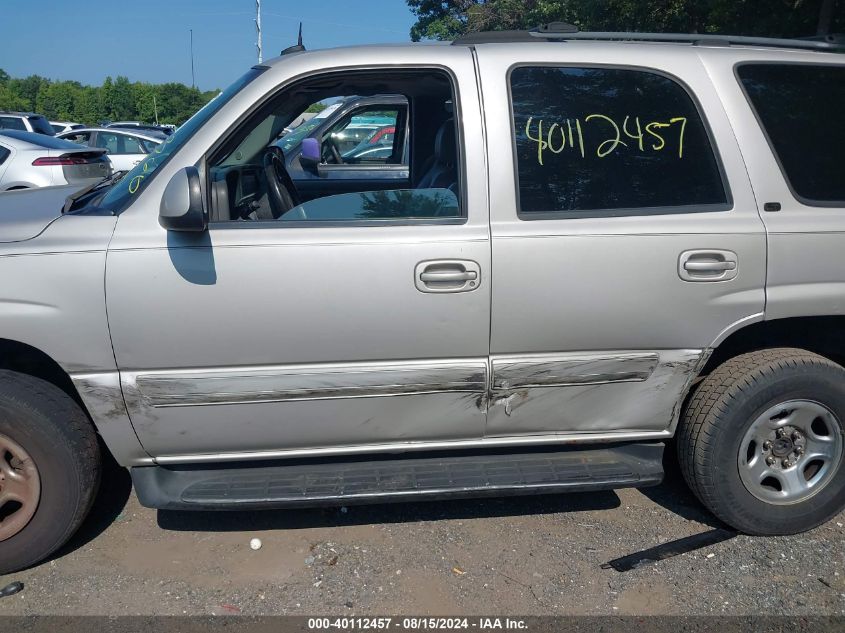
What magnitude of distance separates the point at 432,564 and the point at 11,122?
46.7 ft

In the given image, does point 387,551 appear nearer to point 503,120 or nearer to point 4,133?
point 503,120

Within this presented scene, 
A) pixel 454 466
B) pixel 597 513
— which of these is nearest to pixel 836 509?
pixel 597 513

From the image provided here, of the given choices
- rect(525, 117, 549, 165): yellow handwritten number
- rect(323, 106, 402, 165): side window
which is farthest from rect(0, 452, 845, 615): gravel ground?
rect(323, 106, 402, 165): side window

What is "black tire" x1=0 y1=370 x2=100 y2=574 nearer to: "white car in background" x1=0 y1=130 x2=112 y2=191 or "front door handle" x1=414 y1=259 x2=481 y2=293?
"front door handle" x1=414 y1=259 x2=481 y2=293

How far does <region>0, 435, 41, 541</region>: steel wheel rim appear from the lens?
2931 millimetres

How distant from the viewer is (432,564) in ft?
10.4

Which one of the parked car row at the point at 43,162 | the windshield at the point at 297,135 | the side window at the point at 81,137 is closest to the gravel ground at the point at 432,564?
the windshield at the point at 297,135

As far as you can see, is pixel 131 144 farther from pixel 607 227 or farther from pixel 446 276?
pixel 607 227

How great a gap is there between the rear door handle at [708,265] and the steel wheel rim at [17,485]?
2.68 metres

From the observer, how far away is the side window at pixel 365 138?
17.6 feet

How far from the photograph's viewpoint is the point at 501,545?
10.9 ft

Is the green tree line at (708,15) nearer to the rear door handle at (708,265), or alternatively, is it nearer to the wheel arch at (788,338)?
the wheel arch at (788,338)

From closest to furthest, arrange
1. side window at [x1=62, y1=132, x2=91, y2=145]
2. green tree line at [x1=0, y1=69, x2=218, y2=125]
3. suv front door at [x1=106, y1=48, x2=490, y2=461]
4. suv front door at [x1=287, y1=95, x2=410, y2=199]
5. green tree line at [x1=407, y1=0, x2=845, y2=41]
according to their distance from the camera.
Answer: suv front door at [x1=106, y1=48, x2=490, y2=461] → suv front door at [x1=287, y1=95, x2=410, y2=199] → green tree line at [x1=407, y1=0, x2=845, y2=41] → side window at [x1=62, y1=132, x2=91, y2=145] → green tree line at [x1=0, y1=69, x2=218, y2=125]


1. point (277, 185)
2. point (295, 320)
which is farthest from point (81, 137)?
point (295, 320)
